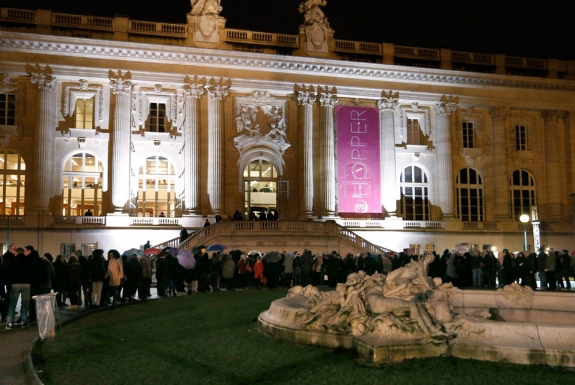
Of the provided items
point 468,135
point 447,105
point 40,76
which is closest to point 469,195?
point 468,135

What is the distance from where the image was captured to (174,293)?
823 inches

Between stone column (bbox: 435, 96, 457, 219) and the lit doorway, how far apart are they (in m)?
11.0

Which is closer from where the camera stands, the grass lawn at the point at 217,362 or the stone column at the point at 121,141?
the grass lawn at the point at 217,362

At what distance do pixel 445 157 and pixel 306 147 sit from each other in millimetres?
9652

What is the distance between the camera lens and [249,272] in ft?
75.4

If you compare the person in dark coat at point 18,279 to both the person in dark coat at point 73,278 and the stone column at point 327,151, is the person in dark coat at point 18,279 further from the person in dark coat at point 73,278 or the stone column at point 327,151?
the stone column at point 327,151

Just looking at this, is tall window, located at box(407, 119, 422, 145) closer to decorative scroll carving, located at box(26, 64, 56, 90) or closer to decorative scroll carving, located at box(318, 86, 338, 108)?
decorative scroll carving, located at box(318, 86, 338, 108)

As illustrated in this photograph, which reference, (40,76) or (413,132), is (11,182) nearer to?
(40,76)

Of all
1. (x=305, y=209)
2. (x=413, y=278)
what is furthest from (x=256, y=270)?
(x=305, y=209)

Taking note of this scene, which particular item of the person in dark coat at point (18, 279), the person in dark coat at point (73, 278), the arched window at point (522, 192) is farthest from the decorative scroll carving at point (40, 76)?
the arched window at point (522, 192)

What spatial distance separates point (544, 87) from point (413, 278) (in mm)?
38130

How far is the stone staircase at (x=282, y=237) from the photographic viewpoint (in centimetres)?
3262

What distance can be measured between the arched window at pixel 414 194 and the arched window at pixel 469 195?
7.75 ft

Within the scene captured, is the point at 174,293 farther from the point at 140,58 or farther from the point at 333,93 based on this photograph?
the point at 333,93
